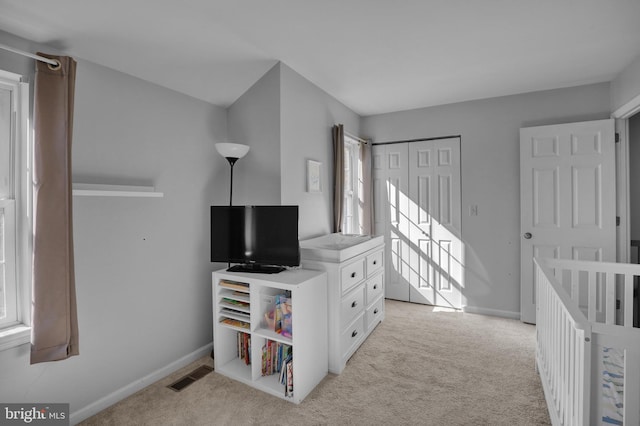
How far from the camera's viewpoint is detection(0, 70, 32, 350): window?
1719 mm

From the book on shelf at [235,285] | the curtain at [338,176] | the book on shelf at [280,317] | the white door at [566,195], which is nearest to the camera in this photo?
the book on shelf at [280,317]

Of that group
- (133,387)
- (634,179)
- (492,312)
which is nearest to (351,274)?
(133,387)

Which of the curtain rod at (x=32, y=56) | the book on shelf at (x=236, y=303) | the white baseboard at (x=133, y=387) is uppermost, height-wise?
the curtain rod at (x=32, y=56)

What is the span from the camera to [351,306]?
2.65m

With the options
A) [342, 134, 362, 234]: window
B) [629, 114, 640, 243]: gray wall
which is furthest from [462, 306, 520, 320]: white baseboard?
[342, 134, 362, 234]: window

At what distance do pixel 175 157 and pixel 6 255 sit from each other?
3.80 feet

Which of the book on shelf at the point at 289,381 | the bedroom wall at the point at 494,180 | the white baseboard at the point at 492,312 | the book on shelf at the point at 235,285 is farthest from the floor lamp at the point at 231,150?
the white baseboard at the point at 492,312

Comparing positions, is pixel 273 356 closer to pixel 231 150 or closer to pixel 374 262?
pixel 374 262

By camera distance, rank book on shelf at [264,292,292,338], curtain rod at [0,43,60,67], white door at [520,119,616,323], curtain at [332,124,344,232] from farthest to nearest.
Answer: curtain at [332,124,344,232], white door at [520,119,616,323], book on shelf at [264,292,292,338], curtain rod at [0,43,60,67]

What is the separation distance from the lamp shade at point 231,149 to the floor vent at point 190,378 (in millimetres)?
1668

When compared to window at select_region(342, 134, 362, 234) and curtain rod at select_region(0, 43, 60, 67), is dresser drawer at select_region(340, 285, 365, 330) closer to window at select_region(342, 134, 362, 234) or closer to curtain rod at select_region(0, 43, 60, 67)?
window at select_region(342, 134, 362, 234)

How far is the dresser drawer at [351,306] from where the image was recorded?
2.49 m

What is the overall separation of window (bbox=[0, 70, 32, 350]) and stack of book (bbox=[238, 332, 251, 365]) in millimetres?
1275

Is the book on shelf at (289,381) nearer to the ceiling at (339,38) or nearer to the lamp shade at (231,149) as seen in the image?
the lamp shade at (231,149)
